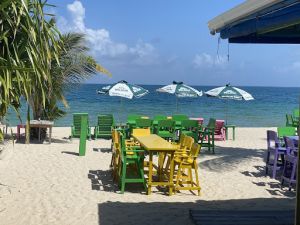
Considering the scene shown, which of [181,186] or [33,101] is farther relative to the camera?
[33,101]

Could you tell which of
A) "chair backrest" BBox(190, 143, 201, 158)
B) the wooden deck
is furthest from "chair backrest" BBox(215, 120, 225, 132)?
the wooden deck

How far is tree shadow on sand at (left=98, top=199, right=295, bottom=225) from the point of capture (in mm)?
5203

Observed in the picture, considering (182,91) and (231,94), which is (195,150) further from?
(182,91)

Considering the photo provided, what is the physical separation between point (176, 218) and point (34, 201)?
6.76 ft

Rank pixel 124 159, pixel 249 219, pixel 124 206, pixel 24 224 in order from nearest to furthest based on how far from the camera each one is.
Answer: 1. pixel 249 219
2. pixel 24 224
3. pixel 124 206
4. pixel 124 159

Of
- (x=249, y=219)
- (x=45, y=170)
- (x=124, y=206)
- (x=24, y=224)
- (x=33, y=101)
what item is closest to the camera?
(x=249, y=219)

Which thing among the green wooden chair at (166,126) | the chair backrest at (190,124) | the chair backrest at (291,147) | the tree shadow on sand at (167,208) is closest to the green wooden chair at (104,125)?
the green wooden chair at (166,126)

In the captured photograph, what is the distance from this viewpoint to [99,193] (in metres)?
6.57

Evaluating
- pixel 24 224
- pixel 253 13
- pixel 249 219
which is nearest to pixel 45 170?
pixel 24 224

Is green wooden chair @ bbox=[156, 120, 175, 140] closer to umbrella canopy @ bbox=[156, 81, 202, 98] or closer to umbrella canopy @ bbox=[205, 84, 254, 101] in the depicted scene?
umbrella canopy @ bbox=[156, 81, 202, 98]

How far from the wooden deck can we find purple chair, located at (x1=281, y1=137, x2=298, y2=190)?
80.7 inches

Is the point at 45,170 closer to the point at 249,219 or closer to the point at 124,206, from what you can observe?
the point at 124,206

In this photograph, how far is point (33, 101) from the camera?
1298 centimetres

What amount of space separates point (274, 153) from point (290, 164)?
1.83ft
